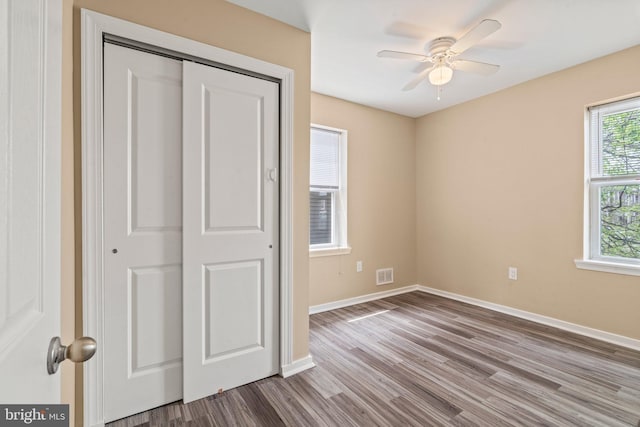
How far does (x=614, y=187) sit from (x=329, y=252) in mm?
2774

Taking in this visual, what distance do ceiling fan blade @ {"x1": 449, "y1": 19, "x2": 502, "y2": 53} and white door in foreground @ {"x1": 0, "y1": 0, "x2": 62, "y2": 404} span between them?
2.10 m

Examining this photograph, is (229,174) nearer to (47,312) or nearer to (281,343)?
(281,343)

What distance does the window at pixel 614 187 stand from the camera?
101 inches

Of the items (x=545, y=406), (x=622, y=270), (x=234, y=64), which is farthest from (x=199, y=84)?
(x=622, y=270)

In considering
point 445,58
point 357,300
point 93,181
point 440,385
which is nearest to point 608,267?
point 440,385

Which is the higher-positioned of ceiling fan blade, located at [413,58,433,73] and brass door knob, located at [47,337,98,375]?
ceiling fan blade, located at [413,58,433,73]

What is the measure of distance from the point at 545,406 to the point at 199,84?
282 cm

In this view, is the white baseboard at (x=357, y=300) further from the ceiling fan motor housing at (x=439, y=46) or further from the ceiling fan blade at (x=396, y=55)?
the ceiling fan motor housing at (x=439, y=46)

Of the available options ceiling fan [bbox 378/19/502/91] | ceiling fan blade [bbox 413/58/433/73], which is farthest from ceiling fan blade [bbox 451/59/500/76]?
ceiling fan blade [bbox 413/58/433/73]

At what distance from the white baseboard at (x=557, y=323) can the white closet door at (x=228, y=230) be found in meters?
2.68

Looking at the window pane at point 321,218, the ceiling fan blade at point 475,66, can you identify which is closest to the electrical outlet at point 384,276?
the window pane at point 321,218

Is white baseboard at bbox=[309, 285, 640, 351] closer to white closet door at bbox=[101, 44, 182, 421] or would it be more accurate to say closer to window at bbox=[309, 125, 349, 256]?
window at bbox=[309, 125, 349, 256]

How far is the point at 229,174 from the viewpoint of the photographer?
1.90 metres

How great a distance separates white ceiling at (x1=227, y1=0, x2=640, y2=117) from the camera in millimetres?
1975
